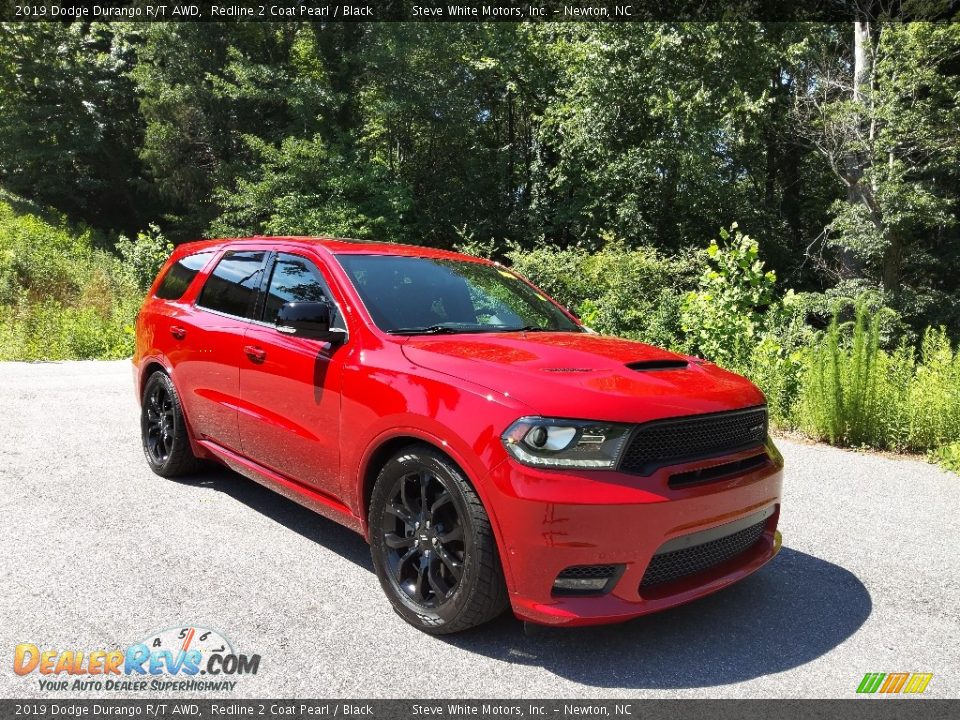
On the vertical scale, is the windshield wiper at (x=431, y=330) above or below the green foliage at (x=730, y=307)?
above

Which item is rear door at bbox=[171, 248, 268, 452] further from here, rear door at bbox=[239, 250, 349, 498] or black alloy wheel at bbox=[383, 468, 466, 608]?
black alloy wheel at bbox=[383, 468, 466, 608]

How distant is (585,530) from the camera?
266 cm

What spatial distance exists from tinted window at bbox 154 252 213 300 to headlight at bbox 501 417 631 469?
3505 millimetres

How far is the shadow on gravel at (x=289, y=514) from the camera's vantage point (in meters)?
4.11

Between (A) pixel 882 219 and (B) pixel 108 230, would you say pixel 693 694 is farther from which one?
(B) pixel 108 230

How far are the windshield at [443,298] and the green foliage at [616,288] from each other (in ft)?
19.7

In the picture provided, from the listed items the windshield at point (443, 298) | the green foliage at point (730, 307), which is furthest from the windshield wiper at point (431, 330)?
the green foliage at point (730, 307)

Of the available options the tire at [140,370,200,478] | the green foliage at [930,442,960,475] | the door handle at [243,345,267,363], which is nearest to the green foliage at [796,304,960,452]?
the green foliage at [930,442,960,475]

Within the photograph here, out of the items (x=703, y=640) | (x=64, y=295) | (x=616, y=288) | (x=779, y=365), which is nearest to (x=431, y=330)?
(x=703, y=640)

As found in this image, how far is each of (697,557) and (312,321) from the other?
85.3 inches

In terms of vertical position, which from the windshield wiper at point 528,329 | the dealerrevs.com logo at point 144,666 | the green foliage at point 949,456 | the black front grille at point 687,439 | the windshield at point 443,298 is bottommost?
the green foliage at point 949,456

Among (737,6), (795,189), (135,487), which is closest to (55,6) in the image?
(737,6)

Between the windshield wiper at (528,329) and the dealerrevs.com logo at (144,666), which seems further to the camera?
the windshield wiper at (528,329)

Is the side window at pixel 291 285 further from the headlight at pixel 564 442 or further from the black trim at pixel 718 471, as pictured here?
the black trim at pixel 718 471
